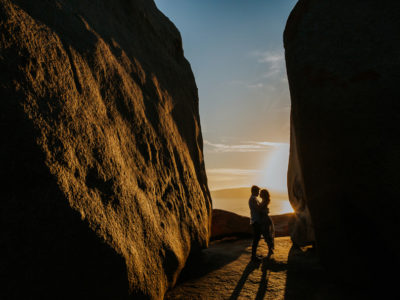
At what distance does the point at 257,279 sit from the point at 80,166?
3.81 metres

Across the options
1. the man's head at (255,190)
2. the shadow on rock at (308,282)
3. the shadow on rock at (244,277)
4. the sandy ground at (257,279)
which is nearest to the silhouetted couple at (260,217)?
the man's head at (255,190)

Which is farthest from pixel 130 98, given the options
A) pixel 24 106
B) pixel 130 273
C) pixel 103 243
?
pixel 130 273

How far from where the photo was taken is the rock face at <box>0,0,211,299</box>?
6.07 feet

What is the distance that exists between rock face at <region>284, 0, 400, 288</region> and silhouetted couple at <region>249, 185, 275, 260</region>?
1.61 metres

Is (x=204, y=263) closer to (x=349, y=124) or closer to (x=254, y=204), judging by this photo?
(x=254, y=204)

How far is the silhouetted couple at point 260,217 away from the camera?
18.2 ft

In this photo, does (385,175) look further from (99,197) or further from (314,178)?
(99,197)

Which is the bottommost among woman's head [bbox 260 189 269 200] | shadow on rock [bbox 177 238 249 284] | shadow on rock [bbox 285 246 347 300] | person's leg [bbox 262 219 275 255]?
shadow on rock [bbox 177 238 249 284]

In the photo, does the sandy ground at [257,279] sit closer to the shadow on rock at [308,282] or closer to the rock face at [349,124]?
the shadow on rock at [308,282]

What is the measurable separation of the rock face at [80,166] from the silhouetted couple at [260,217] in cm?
193

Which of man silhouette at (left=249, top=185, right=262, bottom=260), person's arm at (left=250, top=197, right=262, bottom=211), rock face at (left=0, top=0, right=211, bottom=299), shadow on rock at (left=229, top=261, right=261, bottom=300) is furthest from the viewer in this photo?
person's arm at (left=250, top=197, right=262, bottom=211)

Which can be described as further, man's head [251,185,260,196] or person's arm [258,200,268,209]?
man's head [251,185,260,196]

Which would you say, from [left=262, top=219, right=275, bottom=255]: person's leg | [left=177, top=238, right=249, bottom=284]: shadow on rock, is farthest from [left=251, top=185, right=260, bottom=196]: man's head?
[left=177, top=238, right=249, bottom=284]: shadow on rock

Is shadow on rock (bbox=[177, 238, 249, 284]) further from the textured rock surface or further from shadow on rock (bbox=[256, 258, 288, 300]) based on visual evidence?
the textured rock surface
